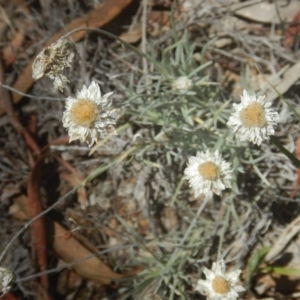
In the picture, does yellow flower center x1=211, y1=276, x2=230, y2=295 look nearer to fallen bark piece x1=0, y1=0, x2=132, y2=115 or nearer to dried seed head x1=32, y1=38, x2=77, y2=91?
dried seed head x1=32, y1=38, x2=77, y2=91

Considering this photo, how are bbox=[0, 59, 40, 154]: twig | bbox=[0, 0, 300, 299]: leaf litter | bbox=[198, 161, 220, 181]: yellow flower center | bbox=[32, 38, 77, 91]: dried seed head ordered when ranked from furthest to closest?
bbox=[0, 59, 40, 154]: twig, bbox=[0, 0, 300, 299]: leaf litter, bbox=[198, 161, 220, 181]: yellow flower center, bbox=[32, 38, 77, 91]: dried seed head

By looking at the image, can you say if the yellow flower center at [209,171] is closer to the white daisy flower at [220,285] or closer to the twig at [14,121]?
the white daisy flower at [220,285]

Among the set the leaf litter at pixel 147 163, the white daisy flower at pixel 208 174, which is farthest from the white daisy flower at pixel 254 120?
the leaf litter at pixel 147 163

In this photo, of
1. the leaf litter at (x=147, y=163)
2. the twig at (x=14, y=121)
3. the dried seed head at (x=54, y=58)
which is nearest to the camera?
the dried seed head at (x=54, y=58)

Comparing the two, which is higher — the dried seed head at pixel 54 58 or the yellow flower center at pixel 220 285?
the dried seed head at pixel 54 58

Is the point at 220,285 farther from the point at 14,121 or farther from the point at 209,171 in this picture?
the point at 14,121

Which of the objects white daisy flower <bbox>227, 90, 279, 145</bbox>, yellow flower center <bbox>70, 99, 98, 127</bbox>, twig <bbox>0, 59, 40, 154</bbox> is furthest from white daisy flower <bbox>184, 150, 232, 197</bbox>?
twig <bbox>0, 59, 40, 154</bbox>

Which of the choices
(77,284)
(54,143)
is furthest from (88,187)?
(77,284)

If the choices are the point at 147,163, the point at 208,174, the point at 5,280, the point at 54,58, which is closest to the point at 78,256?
the point at 147,163
